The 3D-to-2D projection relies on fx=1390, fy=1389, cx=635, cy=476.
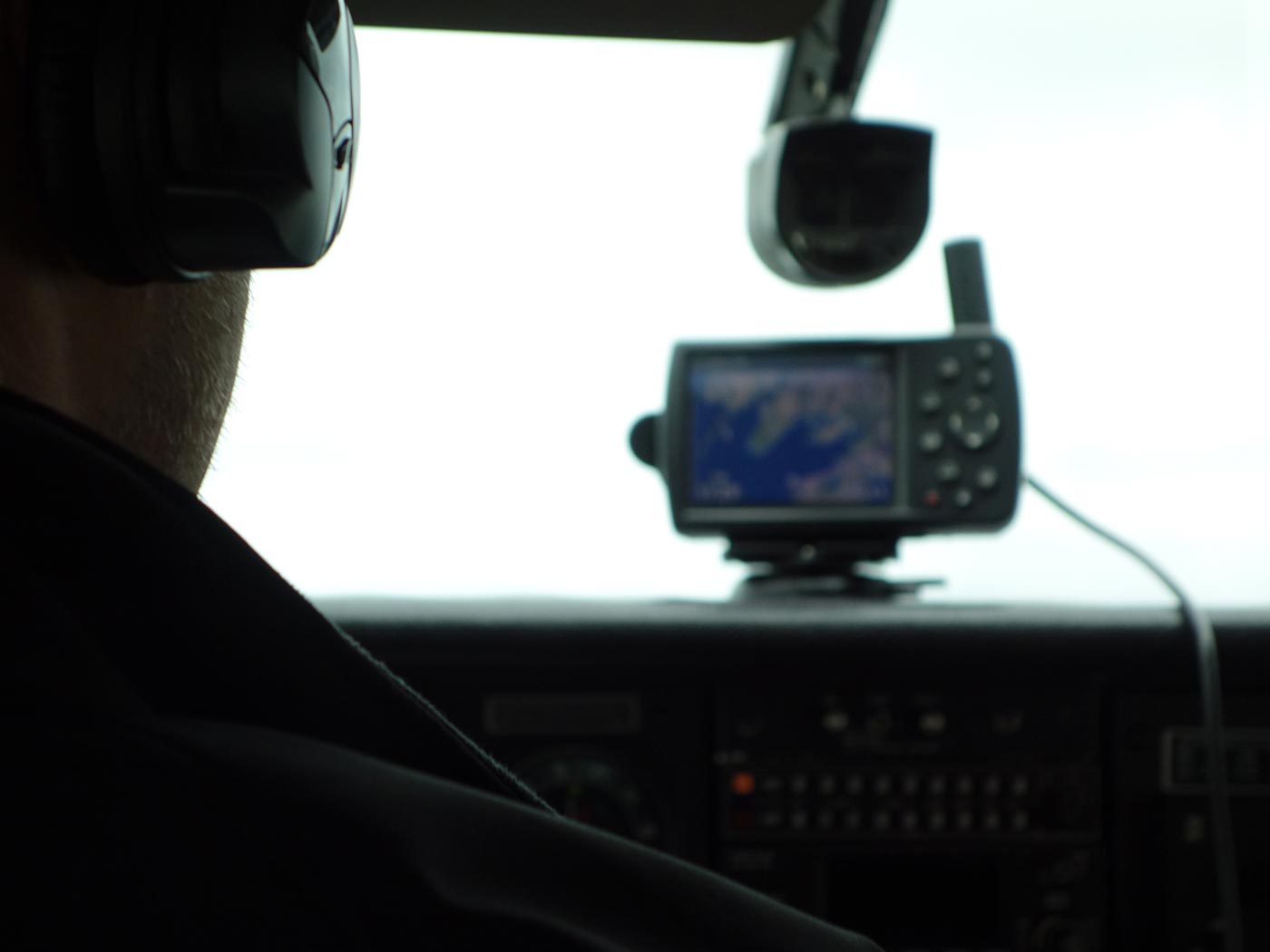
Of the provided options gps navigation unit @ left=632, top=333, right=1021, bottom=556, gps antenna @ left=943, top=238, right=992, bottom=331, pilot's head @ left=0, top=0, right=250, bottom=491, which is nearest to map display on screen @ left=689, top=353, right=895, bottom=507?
gps navigation unit @ left=632, top=333, right=1021, bottom=556

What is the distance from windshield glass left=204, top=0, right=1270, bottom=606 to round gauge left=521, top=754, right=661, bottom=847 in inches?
8.1

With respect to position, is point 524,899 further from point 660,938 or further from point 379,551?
point 379,551

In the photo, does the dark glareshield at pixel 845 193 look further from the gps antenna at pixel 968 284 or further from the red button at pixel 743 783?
the red button at pixel 743 783

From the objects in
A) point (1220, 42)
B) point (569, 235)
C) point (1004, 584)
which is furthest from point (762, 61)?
point (1004, 584)

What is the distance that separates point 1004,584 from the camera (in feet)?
3.47

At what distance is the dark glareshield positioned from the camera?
1033 millimetres

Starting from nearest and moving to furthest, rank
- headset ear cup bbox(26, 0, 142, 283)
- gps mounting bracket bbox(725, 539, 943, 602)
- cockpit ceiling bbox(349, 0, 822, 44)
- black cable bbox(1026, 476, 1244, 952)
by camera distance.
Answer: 1. headset ear cup bbox(26, 0, 142, 283)
2. cockpit ceiling bbox(349, 0, 822, 44)
3. black cable bbox(1026, 476, 1244, 952)
4. gps mounting bracket bbox(725, 539, 943, 602)

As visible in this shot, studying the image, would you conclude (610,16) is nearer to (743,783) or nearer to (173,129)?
(173,129)

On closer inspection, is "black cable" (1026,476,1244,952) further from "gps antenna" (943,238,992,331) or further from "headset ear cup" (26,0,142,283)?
"headset ear cup" (26,0,142,283)

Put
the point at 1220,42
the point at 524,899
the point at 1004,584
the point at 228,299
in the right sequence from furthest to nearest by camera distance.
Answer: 1. the point at 1220,42
2. the point at 1004,584
3. the point at 228,299
4. the point at 524,899

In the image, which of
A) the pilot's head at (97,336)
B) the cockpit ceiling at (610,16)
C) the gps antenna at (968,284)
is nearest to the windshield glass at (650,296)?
the gps antenna at (968,284)

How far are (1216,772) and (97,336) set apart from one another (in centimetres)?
74

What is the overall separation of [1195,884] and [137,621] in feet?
2.68

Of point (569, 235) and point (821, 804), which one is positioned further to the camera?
point (569, 235)
